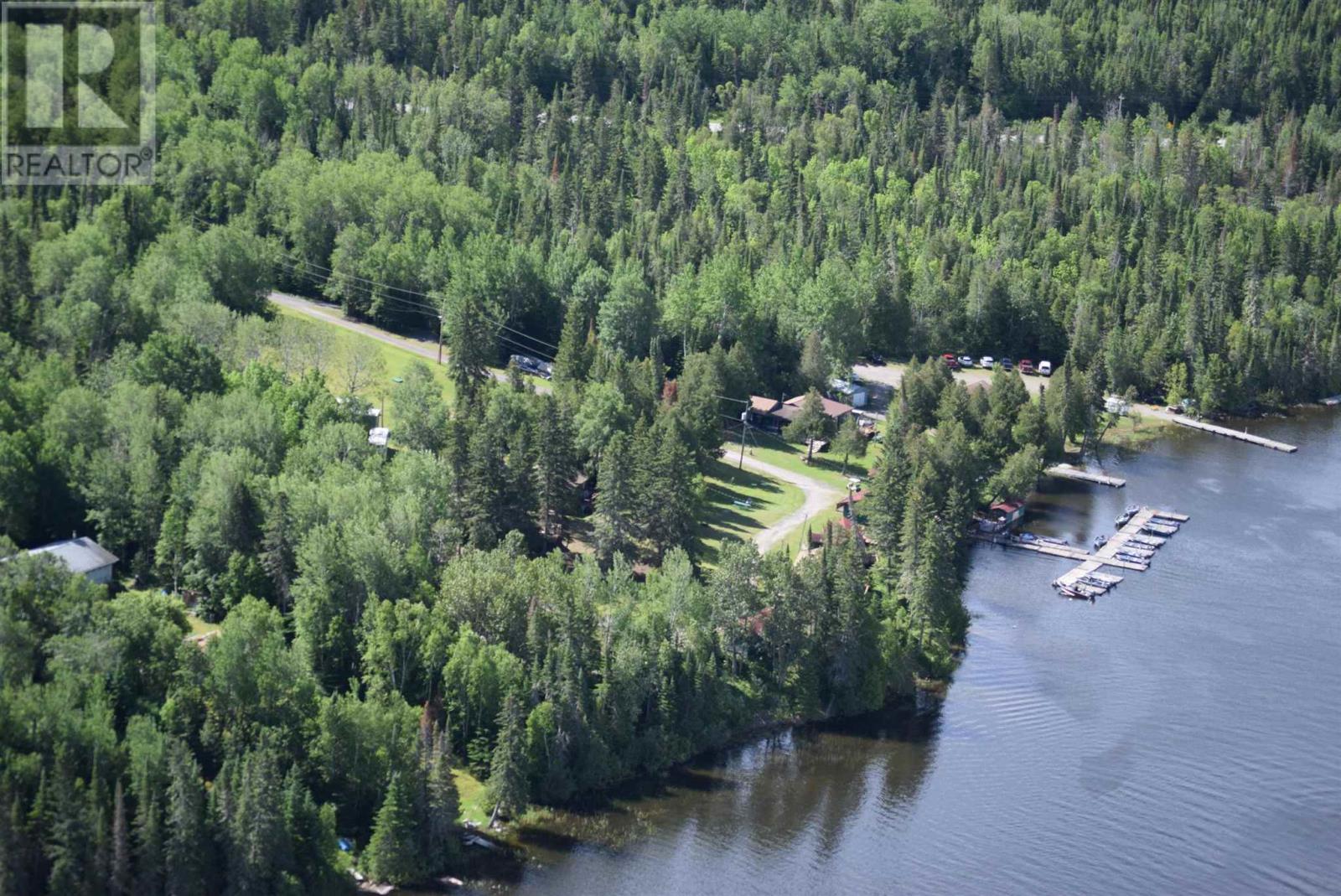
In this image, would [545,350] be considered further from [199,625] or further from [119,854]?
[119,854]

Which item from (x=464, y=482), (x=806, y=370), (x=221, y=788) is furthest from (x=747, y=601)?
(x=806, y=370)

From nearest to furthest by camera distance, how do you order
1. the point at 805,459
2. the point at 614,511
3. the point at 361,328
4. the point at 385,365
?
the point at 614,511, the point at 805,459, the point at 385,365, the point at 361,328

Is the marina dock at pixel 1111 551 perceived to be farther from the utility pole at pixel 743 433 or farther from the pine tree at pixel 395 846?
the pine tree at pixel 395 846

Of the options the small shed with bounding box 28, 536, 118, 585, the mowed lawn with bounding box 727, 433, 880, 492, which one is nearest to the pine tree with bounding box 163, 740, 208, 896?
the small shed with bounding box 28, 536, 118, 585

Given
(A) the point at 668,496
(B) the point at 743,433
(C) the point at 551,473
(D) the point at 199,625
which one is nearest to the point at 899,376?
(B) the point at 743,433

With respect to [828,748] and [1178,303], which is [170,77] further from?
[828,748]
